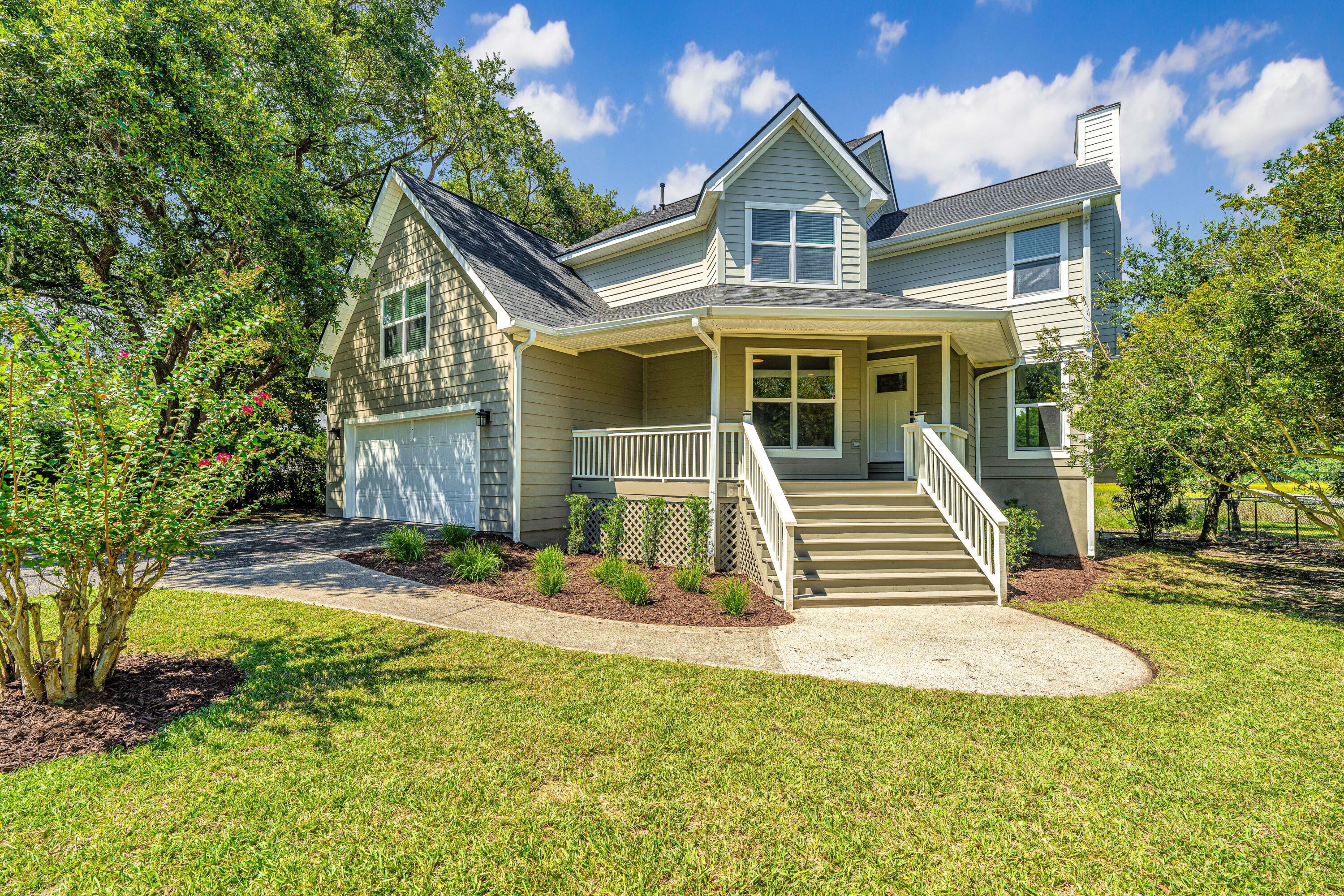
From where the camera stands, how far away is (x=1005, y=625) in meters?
5.84

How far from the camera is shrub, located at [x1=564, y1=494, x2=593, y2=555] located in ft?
29.6

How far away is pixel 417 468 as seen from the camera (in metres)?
11.3

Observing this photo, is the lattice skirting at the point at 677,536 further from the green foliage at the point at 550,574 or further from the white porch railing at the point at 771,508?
the green foliage at the point at 550,574

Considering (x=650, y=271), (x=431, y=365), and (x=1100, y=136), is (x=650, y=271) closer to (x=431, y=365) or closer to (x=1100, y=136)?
(x=431, y=365)

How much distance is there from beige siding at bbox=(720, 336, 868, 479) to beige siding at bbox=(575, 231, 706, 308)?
2.30 m

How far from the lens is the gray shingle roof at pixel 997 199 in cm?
1088

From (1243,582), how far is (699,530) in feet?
27.6

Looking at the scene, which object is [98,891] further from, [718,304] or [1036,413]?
[1036,413]

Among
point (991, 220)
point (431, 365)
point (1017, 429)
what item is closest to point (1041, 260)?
point (991, 220)

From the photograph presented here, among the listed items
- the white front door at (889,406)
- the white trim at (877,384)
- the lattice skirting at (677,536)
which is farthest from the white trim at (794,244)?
the lattice skirting at (677,536)

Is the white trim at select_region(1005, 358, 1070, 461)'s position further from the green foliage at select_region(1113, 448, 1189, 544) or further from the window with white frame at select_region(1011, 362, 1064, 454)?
the green foliage at select_region(1113, 448, 1189, 544)

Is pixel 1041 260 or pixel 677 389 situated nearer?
pixel 1041 260

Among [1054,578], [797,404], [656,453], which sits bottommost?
[1054,578]

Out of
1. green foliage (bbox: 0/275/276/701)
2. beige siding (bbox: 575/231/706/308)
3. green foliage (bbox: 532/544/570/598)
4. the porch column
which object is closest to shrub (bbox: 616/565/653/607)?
green foliage (bbox: 532/544/570/598)
